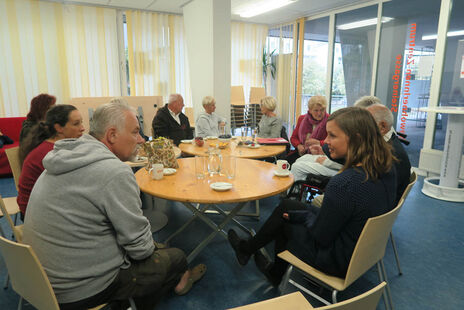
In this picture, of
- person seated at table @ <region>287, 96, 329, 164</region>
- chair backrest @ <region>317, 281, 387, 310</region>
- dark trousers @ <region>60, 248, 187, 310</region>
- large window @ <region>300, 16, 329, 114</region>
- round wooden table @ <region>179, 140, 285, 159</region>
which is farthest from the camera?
large window @ <region>300, 16, 329, 114</region>

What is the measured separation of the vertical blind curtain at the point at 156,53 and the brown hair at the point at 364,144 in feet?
19.3

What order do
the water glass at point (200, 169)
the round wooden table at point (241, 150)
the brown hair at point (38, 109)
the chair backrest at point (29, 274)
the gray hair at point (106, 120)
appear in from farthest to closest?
the round wooden table at point (241, 150) → the brown hair at point (38, 109) → the water glass at point (200, 169) → the gray hair at point (106, 120) → the chair backrest at point (29, 274)

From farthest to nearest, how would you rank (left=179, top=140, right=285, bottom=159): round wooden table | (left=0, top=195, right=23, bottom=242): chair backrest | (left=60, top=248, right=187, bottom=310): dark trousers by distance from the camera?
(left=179, top=140, right=285, bottom=159): round wooden table → (left=0, top=195, right=23, bottom=242): chair backrest → (left=60, top=248, right=187, bottom=310): dark trousers

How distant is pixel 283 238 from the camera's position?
2.08 m

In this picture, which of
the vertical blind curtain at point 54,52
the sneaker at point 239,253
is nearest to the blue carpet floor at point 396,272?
the sneaker at point 239,253

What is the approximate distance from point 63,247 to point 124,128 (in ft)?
1.97

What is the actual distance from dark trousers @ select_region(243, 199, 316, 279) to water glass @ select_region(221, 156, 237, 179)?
1.51ft

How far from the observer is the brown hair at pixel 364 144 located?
1563 mm

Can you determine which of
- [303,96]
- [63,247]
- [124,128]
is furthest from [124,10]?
[63,247]

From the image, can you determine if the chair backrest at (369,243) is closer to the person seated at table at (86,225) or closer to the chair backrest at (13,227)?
the person seated at table at (86,225)

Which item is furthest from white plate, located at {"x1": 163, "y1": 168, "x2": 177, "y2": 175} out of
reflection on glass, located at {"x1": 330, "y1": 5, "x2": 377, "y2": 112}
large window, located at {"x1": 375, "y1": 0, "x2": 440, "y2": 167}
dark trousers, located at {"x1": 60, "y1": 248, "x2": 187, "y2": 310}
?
reflection on glass, located at {"x1": 330, "y1": 5, "x2": 377, "y2": 112}

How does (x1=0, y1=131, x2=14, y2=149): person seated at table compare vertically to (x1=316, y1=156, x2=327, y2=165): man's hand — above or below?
below

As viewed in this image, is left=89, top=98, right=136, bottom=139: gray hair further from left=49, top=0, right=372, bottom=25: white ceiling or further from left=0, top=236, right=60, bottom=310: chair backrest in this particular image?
left=49, top=0, right=372, bottom=25: white ceiling

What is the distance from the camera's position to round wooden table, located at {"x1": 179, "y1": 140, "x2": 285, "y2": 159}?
3.17 meters
